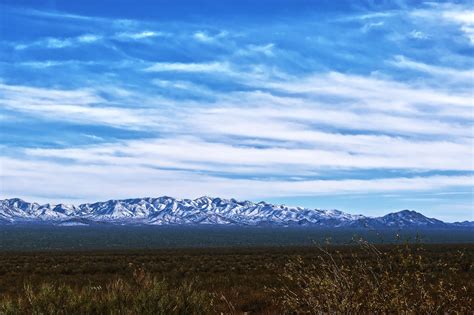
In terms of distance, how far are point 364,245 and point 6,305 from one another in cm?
537

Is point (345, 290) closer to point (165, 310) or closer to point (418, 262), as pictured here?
point (418, 262)

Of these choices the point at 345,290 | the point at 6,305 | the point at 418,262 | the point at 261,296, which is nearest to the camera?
the point at 418,262

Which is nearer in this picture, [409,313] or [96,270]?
[409,313]

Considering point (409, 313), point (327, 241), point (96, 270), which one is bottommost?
point (96, 270)

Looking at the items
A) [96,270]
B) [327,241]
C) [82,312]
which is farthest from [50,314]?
[96,270]

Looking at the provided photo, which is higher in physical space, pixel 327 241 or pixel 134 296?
pixel 327 241

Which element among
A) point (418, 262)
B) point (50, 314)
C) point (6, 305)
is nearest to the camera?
point (418, 262)

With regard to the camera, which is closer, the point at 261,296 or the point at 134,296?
the point at 134,296

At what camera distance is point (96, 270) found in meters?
33.8

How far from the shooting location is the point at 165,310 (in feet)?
23.3

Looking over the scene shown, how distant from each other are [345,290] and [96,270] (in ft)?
100

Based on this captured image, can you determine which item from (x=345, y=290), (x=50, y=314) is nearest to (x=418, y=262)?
(x=345, y=290)

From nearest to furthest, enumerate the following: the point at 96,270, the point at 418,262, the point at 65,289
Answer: the point at 418,262, the point at 65,289, the point at 96,270

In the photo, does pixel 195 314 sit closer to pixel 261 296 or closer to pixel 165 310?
pixel 165 310
